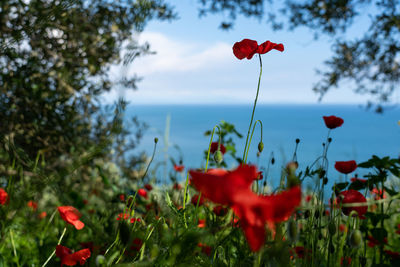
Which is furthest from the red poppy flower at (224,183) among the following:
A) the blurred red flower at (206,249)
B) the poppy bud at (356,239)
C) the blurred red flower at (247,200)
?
the blurred red flower at (206,249)

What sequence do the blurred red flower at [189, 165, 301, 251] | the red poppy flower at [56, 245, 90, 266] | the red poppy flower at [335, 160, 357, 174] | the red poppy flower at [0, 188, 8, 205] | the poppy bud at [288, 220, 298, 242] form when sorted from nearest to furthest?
the blurred red flower at [189, 165, 301, 251] < the poppy bud at [288, 220, 298, 242] < the red poppy flower at [56, 245, 90, 266] < the red poppy flower at [335, 160, 357, 174] < the red poppy flower at [0, 188, 8, 205]

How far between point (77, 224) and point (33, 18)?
1.31 metres

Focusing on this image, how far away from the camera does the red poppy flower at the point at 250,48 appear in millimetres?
710

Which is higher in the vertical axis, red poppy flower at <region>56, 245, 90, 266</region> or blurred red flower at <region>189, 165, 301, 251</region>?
blurred red flower at <region>189, 165, 301, 251</region>

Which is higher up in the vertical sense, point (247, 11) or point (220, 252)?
point (247, 11)

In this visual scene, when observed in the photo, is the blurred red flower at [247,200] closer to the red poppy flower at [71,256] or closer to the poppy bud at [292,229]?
the poppy bud at [292,229]

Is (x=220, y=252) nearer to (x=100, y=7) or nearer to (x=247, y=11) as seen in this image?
(x=100, y=7)

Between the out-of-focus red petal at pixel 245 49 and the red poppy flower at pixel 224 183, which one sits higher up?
the out-of-focus red petal at pixel 245 49

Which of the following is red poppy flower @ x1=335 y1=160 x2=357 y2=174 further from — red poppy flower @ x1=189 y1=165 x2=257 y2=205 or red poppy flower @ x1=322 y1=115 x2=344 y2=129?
red poppy flower @ x1=189 y1=165 x2=257 y2=205

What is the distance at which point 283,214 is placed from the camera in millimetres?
372

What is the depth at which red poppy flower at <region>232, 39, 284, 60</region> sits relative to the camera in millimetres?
710

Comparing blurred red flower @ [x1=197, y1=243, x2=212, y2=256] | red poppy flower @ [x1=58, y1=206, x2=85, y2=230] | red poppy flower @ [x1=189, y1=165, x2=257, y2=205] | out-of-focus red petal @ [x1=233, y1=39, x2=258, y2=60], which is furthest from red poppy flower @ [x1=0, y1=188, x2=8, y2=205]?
red poppy flower @ [x1=189, y1=165, x2=257, y2=205]

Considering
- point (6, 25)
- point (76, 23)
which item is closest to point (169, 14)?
point (76, 23)

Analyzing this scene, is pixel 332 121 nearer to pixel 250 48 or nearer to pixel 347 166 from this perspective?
pixel 347 166
